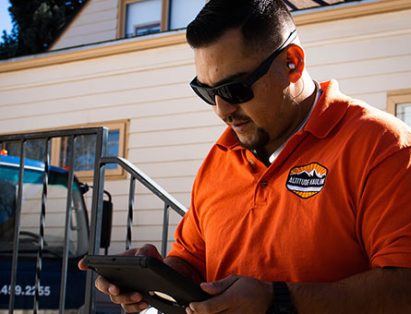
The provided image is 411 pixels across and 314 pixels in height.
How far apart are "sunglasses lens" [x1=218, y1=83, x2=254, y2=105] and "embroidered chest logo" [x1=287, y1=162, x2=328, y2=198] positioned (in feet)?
0.83

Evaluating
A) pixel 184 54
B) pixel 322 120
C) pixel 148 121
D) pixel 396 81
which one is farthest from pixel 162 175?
pixel 322 120

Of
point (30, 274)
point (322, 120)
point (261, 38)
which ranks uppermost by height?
point (261, 38)

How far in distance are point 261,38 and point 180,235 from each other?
778mm

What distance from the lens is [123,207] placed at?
8.85 meters

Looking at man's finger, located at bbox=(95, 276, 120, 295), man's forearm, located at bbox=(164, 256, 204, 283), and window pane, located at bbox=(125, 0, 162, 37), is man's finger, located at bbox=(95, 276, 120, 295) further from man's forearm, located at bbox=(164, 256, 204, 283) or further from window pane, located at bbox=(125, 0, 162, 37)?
window pane, located at bbox=(125, 0, 162, 37)

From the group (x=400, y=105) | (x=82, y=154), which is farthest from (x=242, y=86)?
(x=82, y=154)

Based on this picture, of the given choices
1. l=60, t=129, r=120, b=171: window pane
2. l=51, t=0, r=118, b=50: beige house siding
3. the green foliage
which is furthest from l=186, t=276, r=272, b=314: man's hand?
the green foliage

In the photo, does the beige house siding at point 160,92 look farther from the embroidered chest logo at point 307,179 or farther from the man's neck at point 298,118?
the embroidered chest logo at point 307,179

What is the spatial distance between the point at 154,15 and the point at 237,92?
873 cm

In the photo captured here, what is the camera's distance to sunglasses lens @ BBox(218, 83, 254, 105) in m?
2.14

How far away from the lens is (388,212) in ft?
5.98

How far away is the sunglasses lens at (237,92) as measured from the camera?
2.14 metres

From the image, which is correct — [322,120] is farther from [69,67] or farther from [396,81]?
[69,67]

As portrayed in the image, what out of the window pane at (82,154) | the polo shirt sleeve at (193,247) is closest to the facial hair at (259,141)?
the polo shirt sleeve at (193,247)
